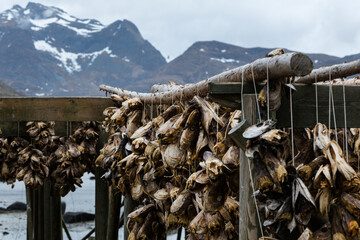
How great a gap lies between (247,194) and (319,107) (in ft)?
1.58

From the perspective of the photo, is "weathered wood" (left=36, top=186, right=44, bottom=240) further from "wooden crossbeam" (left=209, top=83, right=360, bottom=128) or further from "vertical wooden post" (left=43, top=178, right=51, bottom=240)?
"wooden crossbeam" (left=209, top=83, right=360, bottom=128)

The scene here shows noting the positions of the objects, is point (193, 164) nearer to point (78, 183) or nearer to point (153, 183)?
point (153, 183)

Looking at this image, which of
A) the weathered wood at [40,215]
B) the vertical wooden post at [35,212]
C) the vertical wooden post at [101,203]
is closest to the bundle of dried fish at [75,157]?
the vertical wooden post at [101,203]

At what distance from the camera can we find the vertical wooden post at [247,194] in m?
2.06

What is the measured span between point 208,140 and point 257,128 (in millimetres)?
602

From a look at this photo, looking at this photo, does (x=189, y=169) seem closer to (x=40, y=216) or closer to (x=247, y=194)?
(x=247, y=194)

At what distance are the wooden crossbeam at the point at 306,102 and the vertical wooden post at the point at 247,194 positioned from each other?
7 cm

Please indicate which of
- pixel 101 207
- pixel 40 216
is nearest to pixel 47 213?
pixel 40 216

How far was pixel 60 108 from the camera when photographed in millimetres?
5168

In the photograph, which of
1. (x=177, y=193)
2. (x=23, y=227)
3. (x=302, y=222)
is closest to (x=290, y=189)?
(x=302, y=222)

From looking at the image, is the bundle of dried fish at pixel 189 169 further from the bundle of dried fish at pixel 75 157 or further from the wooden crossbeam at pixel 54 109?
the bundle of dried fish at pixel 75 157

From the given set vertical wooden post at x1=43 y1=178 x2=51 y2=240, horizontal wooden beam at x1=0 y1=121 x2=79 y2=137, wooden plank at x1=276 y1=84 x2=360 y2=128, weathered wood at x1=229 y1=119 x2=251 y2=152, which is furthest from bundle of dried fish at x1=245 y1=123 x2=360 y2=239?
vertical wooden post at x1=43 y1=178 x2=51 y2=240

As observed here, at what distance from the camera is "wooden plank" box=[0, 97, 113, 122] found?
514 centimetres

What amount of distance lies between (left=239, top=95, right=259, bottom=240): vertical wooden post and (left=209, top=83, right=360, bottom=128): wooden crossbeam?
7 centimetres
